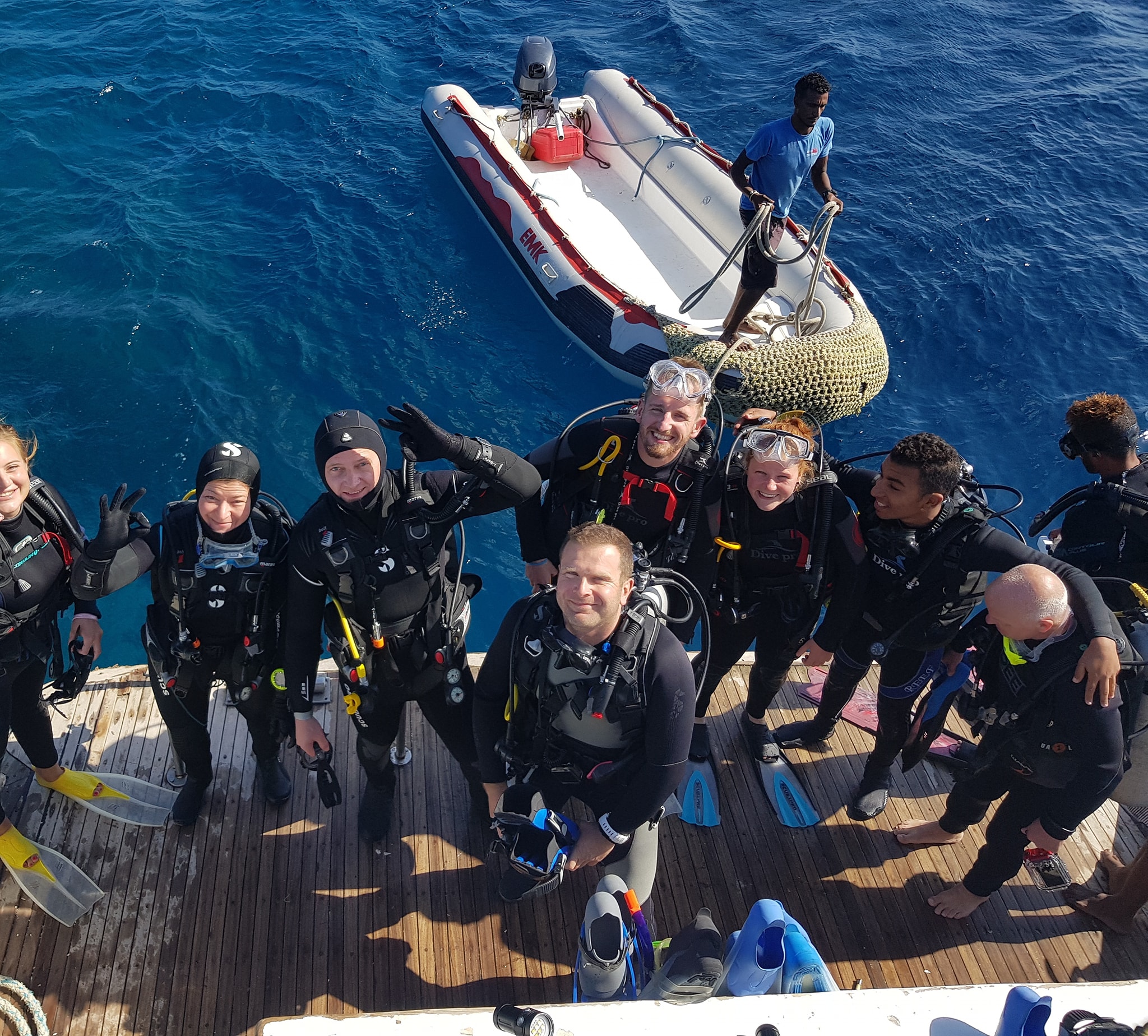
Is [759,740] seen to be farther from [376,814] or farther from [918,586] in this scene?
[376,814]

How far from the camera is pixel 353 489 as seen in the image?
10.3 ft

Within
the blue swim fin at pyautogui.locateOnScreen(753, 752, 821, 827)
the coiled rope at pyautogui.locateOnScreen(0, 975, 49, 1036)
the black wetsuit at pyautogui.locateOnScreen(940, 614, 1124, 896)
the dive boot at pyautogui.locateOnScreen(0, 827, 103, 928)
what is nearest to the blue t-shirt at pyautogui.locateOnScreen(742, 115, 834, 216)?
the black wetsuit at pyautogui.locateOnScreen(940, 614, 1124, 896)

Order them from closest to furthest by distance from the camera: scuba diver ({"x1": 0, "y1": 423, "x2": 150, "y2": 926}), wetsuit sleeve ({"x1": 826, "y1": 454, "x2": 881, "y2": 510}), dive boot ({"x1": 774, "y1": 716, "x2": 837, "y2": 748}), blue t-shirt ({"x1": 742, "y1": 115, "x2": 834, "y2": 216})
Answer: scuba diver ({"x1": 0, "y1": 423, "x2": 150, "y2": 926})
wetsuit sleeve ({"x1": 826, "y1": 454, "x2": 881, "y2": 510})
dive boot ({"x1": 774, "y1": 716, "x2": 837, "y2": 748})
blue t-shirt ({"x1": 742, "y1": 115, "x2": 834, "y2": 216})

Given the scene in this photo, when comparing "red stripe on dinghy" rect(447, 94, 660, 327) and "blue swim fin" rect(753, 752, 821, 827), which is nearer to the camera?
"blue swim fin" rect(753, 752, 821, 827)

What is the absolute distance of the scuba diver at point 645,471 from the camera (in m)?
3.59

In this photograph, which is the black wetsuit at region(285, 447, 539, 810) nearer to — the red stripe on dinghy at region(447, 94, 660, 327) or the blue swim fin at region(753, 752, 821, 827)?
the blue swim fin at region(753, 752, 821, 827)

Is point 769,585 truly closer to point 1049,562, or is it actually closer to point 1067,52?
point 1049,562

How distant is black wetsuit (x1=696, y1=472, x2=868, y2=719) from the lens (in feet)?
11.9

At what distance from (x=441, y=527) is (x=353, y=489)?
405 mm

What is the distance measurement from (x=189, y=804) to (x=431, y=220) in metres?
8.43

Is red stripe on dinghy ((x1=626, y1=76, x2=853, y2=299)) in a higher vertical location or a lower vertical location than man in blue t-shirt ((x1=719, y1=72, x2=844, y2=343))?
lower

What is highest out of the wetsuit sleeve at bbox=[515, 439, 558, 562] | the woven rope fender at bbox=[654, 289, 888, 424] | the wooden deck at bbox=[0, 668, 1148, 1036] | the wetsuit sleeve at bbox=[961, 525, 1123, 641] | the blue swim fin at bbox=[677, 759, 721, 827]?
the wetsuit sleeve at bbox=[961, 525, 1123, 641]

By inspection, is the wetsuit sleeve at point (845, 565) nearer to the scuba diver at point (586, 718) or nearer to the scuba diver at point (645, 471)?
the scuba diver at point (645, 471)

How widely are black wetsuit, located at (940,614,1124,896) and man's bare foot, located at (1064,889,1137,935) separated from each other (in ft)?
1.64
